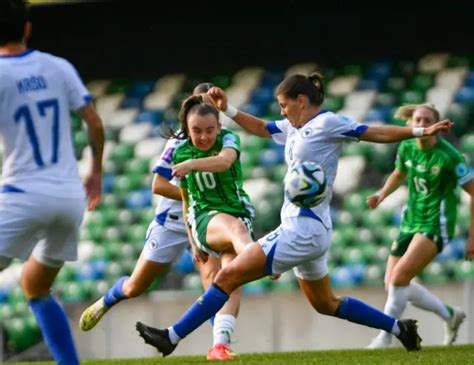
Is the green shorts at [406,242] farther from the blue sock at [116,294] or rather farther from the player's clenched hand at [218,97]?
the player's clenched hand at [218,97]

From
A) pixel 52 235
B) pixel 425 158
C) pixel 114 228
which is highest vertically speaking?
pixel 52 235

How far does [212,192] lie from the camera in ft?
27.2

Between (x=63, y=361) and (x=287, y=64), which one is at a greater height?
(x=63, y=361)

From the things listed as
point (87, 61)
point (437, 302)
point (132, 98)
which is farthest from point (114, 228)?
point (437, 302)

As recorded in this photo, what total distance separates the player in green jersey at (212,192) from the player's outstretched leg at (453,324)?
2612 mm

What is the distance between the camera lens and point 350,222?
1429 centimetres

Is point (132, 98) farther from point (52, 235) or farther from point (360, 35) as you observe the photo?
point (52, 235)

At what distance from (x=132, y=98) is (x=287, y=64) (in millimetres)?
2249

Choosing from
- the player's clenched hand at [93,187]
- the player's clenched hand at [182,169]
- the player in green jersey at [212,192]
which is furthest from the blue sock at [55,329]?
the player in green jersey at [212,192]

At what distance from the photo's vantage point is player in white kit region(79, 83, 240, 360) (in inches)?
328

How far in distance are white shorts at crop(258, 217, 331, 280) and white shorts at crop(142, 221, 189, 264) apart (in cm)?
206

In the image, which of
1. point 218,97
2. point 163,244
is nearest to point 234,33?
point 163,244

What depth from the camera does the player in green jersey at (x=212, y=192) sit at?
8023 mm

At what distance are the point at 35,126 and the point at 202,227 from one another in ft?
9.08
